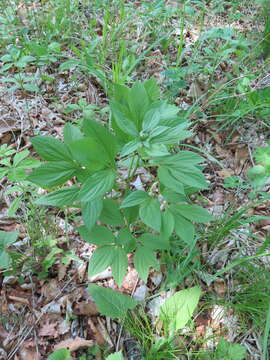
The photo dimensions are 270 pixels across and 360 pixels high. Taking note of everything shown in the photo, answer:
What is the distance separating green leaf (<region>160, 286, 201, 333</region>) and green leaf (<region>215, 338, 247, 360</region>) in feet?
0.51

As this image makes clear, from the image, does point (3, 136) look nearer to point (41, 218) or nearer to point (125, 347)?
point (41, 218)

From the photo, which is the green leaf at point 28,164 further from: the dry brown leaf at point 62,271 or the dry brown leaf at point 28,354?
the dry brown leaf at point 28,354

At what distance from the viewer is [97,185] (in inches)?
41.5

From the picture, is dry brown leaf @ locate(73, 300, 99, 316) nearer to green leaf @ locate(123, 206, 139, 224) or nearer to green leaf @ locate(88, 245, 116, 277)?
green leaf @ locate(88, 245, 116, 277)

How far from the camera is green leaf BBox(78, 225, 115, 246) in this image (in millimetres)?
1221

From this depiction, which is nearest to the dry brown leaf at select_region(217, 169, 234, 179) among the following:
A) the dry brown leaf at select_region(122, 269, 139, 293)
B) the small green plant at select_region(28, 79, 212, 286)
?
the small green plant at select_region(28, 79, 212, 286)

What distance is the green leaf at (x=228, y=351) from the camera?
3.87 ft

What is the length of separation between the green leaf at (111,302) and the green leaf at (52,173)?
460mm

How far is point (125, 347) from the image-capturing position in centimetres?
132

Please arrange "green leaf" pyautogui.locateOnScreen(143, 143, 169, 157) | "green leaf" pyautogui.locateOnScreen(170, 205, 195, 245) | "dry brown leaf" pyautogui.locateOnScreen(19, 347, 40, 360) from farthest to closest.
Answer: "dry brown leaf" pyautogui.locateOnScreen(19, 347, 40, 360) < "green leaf" pyautogui.locateOnScreen(170, 205, 195, 245) < "green leaf" pyautogui.locateOnScreen(143, 143, 169, 157)

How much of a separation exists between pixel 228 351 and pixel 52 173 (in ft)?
3.07

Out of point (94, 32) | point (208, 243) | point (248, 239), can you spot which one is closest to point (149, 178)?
point (208, 243)

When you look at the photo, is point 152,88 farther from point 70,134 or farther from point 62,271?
point 62,271

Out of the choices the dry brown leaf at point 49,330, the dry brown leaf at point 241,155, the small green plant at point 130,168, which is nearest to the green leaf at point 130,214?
the small green plant at point 130,168
